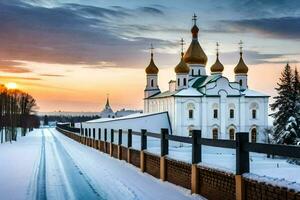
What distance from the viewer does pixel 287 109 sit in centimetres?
6456

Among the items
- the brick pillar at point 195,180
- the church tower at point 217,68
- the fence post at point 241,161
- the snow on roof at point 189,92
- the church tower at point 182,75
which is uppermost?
the church tower at point 217,68

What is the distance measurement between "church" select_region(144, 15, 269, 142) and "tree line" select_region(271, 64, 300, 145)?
51.7 ft

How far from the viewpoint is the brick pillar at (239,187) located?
8.47 meters

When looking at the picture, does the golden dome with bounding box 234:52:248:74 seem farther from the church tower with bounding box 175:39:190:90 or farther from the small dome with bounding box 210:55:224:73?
the church tower with bounding box 175:39:190:90

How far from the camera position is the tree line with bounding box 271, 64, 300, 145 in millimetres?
58781

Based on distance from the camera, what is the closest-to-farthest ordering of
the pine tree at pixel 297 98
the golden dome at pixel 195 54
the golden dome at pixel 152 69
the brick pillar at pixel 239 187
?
the brick pillar at pixel 239 187 → the pine tree at pixel 297 98 → the golden dome at pixel 195 54 → the golden dome at pixel 152 69

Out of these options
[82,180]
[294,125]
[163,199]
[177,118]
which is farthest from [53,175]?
[177,118]

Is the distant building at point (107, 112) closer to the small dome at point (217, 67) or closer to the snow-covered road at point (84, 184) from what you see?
the small dome at point (217, 67)

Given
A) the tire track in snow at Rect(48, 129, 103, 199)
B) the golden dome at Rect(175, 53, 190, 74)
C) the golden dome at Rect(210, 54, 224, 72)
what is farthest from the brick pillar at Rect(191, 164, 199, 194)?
the golden dome at Rect(210, 54, 224, 72)

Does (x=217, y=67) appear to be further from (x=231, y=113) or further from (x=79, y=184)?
(x=79, y=184)

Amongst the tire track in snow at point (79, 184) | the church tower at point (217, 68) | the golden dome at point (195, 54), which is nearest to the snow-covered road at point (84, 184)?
the tire track in snow at point (79, 184)

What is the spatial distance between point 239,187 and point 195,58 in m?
83.0

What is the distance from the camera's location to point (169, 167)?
43.3ft

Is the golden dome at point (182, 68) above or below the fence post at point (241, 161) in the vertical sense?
above
